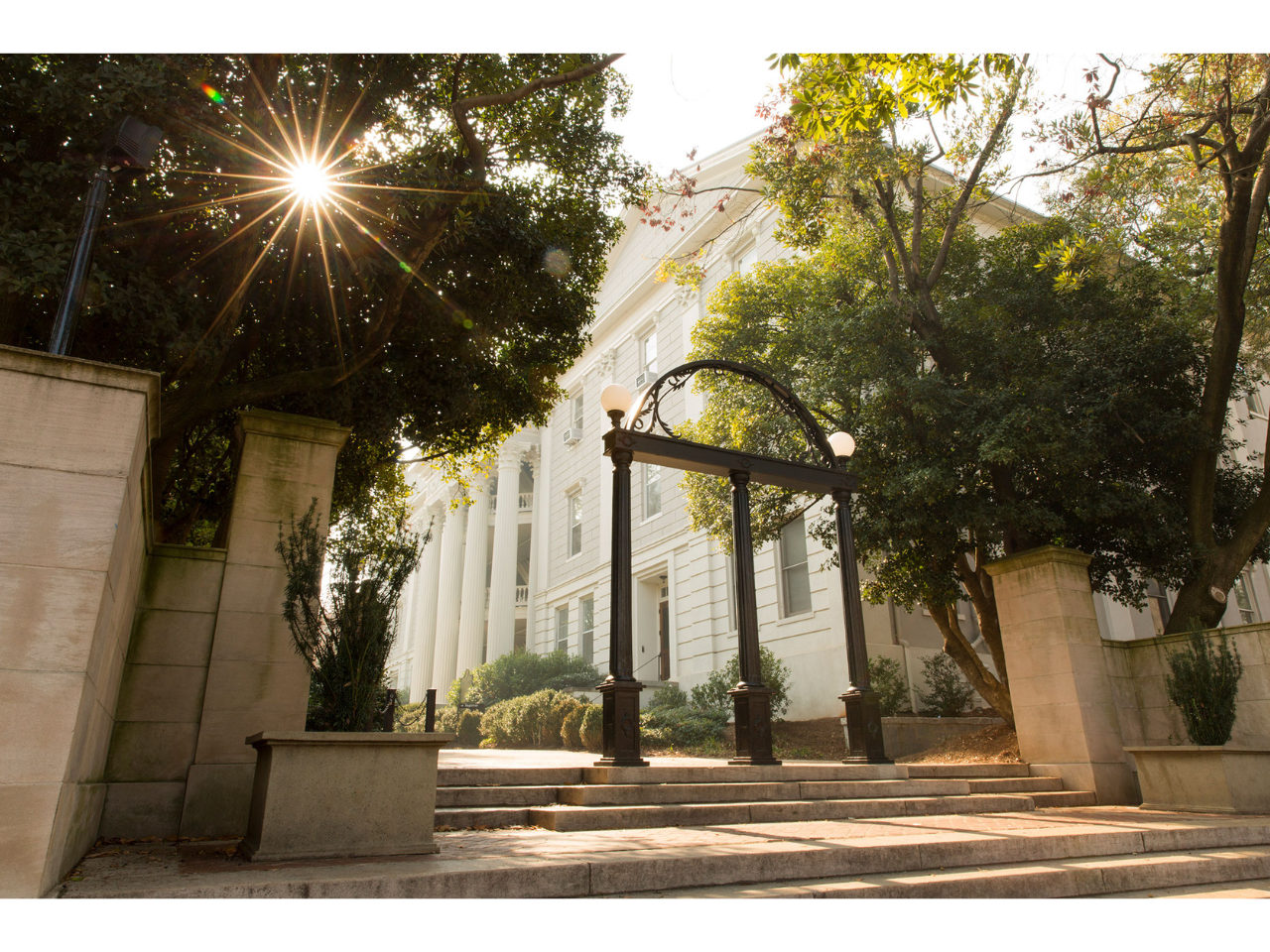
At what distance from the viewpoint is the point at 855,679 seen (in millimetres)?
8938

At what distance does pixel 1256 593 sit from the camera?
71.2ft

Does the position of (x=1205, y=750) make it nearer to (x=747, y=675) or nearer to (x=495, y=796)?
(x=747, y=675)

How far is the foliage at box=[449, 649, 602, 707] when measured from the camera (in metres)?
23.8

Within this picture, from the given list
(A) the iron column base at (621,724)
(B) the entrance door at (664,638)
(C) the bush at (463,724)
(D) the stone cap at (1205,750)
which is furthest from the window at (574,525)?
(D) the stone cap at (1205,750)

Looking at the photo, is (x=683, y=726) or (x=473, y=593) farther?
(x=473, y=593)

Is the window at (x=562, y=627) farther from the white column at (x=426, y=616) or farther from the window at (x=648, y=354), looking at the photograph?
the window at (x=648, y=354)

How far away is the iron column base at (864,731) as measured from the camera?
27.8ft

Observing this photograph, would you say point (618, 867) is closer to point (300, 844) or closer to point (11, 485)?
point (300, 844)

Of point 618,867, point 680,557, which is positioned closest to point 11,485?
point 618,867

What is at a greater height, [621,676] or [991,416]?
[991,416]

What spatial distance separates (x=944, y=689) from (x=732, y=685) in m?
4.36

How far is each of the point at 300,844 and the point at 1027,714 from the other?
27.7 feet

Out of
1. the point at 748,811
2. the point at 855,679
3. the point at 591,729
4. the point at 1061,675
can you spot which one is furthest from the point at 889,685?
the point at 748,811

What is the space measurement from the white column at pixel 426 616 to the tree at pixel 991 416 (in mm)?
25495
